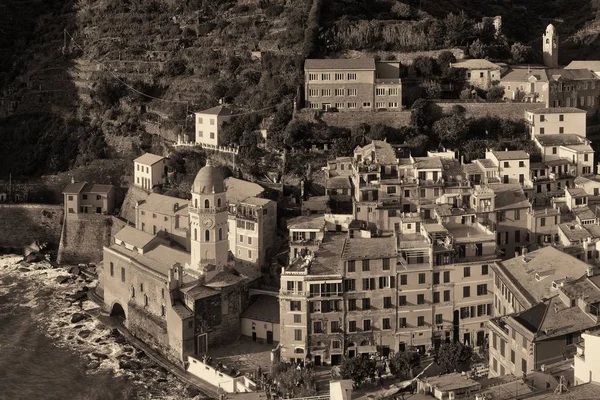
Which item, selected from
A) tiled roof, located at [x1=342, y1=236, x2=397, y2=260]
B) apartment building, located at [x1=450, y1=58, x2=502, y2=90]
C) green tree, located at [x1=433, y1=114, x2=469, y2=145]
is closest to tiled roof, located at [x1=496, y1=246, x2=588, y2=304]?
tiled roof, located at [x1=342, y1=236, x2=397, y2=260]

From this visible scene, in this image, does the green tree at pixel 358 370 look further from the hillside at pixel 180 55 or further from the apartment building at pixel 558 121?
the apartment building at pixel 558 121

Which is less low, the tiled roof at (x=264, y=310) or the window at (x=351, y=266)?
the window at (x=351, y=266)

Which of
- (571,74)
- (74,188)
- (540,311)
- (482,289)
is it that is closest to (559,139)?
(571,74)

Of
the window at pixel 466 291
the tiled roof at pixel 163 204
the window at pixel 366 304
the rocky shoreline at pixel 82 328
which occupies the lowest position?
Answer: the rocky shoreline at pixel 82 328

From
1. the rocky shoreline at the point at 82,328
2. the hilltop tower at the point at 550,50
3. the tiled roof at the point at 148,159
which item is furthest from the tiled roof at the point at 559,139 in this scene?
the rocky shoreline at the point at 82,328

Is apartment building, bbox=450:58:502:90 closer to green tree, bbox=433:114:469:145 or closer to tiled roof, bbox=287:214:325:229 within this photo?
green tree, bbox=433:114:469:145

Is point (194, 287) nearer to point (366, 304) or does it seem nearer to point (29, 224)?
point (366, 304)

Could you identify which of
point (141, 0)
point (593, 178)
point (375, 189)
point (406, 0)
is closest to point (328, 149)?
point (375, 189)
